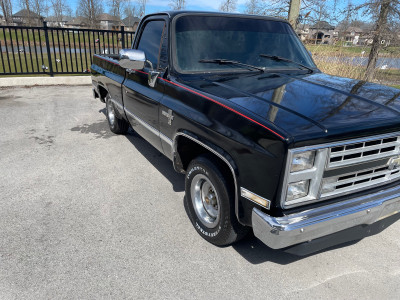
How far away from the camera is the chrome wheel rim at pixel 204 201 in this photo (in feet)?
9.57

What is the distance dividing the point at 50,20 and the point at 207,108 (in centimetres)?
10100

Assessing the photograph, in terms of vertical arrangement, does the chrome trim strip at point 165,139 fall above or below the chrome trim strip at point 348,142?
below

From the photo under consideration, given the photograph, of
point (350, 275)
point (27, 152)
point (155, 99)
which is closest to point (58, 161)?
point (27, 152)

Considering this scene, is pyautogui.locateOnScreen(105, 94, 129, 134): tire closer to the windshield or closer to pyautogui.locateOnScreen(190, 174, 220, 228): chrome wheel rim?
the windshield

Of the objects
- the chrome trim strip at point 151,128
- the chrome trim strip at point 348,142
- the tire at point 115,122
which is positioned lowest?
the tire at point 115,122

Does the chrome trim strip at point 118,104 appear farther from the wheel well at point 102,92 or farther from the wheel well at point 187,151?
the wheel well at point 187,151

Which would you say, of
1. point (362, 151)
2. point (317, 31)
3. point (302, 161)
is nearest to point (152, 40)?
point (302, 161)

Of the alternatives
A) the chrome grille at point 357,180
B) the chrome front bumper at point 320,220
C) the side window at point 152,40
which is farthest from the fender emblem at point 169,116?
the chrome grille at point 357,180

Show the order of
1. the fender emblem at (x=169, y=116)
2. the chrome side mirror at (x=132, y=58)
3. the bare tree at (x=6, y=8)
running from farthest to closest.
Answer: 1. the bare tree at (x=6, y=8)
2. the chrome side mirror at (x=132, y=58)
3. the fender emblem at (x=169, y=116)

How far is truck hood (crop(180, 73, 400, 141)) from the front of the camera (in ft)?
6.94

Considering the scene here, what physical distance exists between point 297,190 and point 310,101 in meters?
0.80

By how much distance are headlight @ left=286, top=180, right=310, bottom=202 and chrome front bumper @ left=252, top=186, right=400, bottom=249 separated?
11cm

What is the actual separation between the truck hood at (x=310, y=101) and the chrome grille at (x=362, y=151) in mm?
105

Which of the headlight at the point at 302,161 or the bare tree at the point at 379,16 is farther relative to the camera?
the bare tree at the point at 379,16
